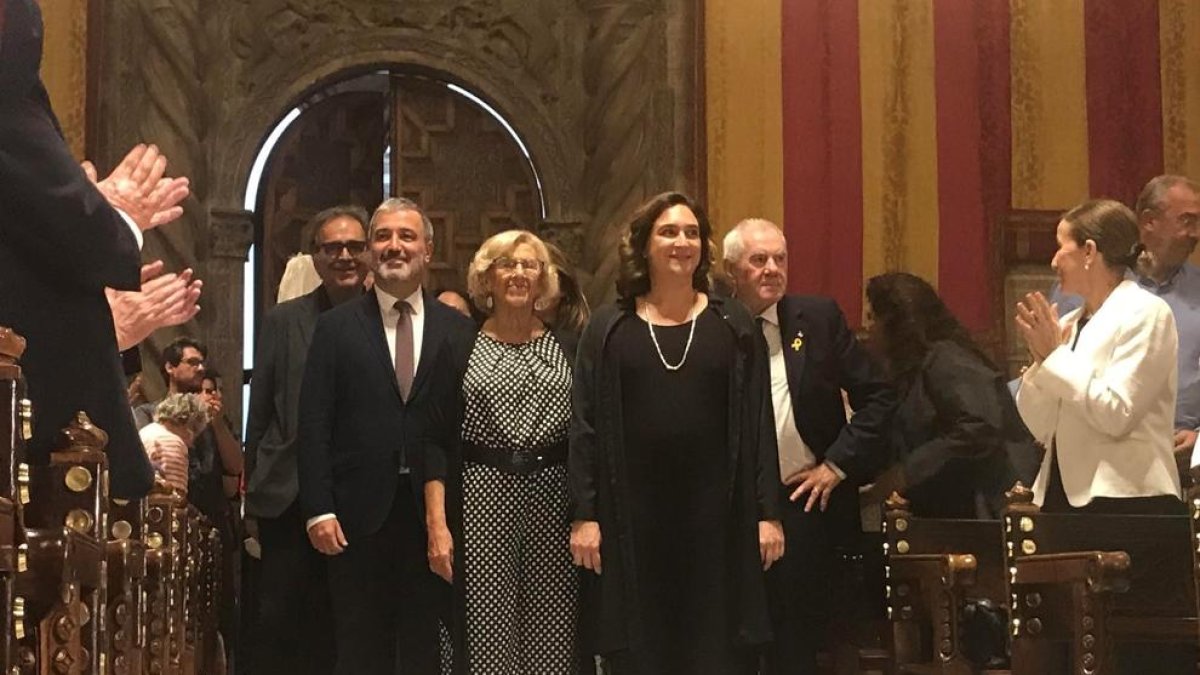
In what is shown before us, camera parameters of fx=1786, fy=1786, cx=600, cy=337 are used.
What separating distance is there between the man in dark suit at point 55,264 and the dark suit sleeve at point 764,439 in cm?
199

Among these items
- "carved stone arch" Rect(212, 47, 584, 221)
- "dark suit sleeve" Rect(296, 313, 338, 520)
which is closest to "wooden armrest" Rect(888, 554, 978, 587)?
"dark suit sleeve" Rect(296, 313, 338, 520)

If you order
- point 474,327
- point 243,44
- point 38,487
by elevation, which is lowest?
point 38,487

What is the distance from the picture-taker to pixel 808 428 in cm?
545

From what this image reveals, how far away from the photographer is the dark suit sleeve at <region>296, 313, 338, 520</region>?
17.0 ft

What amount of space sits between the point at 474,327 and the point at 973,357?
5.36ft

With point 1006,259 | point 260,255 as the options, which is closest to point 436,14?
point 260,255

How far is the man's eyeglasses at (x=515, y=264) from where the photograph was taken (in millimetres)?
5145

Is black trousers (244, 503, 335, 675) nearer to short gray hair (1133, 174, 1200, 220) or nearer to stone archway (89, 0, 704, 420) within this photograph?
short gray hair (1133, 174, 1200, 220)

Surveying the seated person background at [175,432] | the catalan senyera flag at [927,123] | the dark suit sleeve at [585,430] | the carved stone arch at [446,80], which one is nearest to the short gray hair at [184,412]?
the seated person background at [175,432]

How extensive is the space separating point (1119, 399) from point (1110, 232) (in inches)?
21.3

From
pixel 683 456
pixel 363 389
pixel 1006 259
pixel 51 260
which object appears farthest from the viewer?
pixel 1006 259

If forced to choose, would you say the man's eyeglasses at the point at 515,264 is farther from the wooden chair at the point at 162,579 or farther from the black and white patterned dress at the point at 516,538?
the wooden chair at the point at 162,579

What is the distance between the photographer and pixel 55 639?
9.09ft

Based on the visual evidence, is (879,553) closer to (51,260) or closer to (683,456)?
(683,456)
